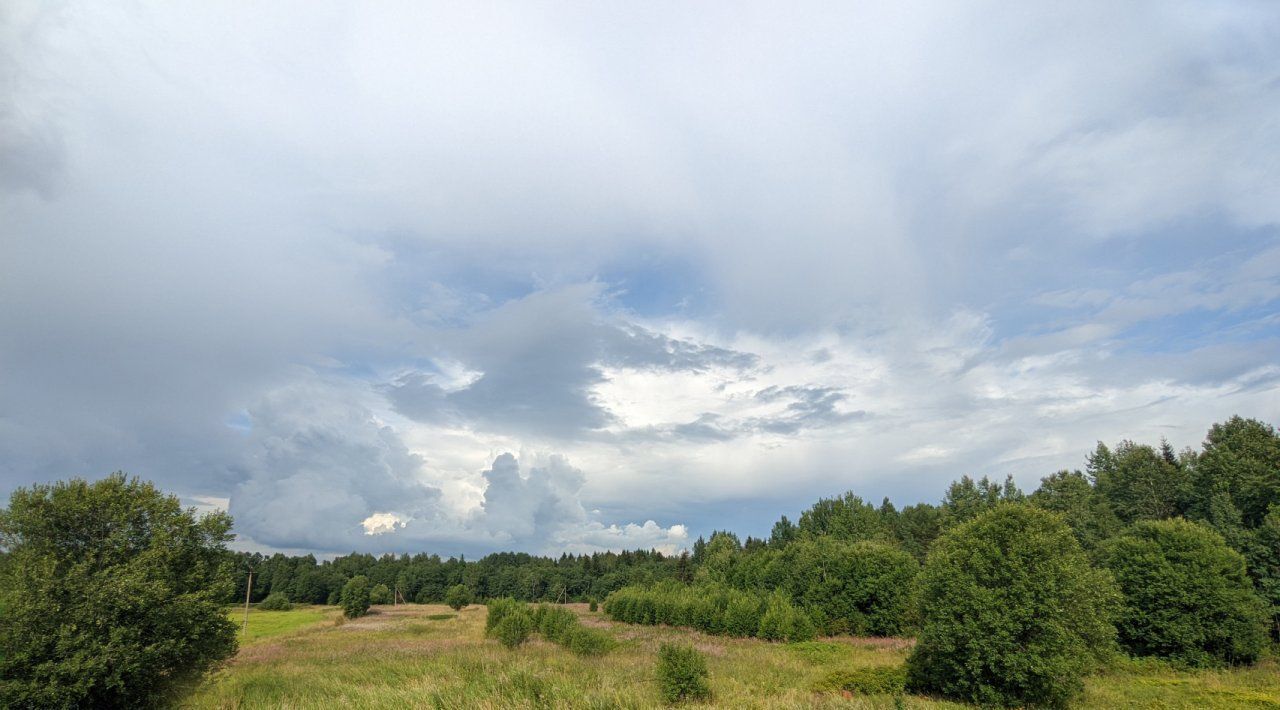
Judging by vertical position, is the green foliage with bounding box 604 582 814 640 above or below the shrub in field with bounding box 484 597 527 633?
below

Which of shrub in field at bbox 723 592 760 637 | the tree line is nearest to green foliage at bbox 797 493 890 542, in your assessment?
the tree line

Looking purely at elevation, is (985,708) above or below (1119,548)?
below

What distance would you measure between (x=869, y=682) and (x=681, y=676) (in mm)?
12058

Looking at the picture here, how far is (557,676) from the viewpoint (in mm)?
18188

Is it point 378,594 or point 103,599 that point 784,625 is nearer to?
point 103,599

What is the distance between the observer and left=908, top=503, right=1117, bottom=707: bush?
22.2 metres

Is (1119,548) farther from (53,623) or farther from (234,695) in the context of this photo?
(53,623)

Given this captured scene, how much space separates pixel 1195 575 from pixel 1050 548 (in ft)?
72.6

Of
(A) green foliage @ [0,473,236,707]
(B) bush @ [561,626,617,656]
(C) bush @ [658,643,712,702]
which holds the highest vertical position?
(A) green foliage @ [0,473,236,707]

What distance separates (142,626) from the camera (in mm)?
18047

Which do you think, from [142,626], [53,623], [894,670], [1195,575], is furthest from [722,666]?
[1195,575]

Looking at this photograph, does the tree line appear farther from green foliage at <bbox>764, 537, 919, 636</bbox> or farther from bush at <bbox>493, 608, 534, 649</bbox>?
bush at <bbox>493, 608, 534, 649</bbox>

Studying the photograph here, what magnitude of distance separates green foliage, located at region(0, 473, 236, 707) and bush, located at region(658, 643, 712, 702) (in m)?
16.3

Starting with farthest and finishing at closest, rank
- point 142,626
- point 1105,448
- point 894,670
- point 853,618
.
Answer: point 1105,448
point 853,618
point 894,670
point 142,626
